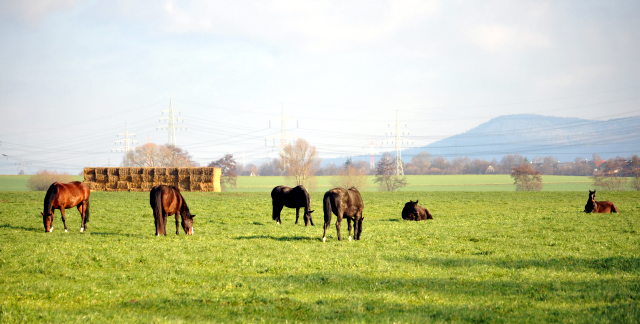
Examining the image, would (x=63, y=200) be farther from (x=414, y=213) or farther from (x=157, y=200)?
(x=414, y=213)

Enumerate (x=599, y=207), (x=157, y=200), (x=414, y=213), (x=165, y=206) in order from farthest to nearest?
(x=599, y=207) → (x=414, y=213) → (x=165, y=206) → (x=157, y=200)

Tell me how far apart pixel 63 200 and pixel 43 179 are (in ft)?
245

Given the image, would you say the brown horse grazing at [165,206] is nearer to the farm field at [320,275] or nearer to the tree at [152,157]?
the farm field at [320,275]

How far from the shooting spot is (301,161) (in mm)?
87562

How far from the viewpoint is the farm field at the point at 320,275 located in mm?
7438

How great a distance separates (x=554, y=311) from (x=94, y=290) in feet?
27.7

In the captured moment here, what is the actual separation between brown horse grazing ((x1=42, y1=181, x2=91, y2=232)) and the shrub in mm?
68563

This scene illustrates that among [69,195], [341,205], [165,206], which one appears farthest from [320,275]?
[69,195]

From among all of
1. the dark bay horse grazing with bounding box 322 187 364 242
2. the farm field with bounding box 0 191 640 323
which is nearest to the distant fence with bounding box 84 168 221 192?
the farm field with bounding box 0 191 640 323

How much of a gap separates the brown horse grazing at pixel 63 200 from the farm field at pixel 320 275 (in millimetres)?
544

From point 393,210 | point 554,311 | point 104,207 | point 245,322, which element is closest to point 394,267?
point 554,311

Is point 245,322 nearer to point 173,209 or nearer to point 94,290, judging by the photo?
point 94,290

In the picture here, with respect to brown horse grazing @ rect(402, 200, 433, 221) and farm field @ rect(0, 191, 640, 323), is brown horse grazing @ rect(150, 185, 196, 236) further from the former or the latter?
brown horse grazing @ rect(402, 200, 433, 221)

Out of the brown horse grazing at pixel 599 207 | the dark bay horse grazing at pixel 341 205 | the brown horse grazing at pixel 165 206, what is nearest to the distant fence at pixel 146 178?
the brown horse grazing at pixel 165 206
